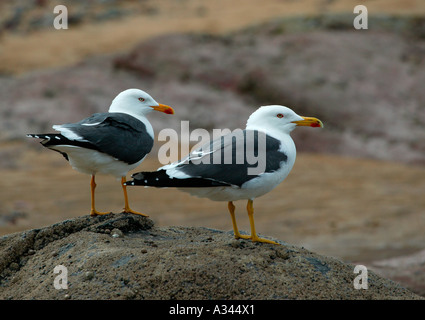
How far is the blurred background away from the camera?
35.4 feet

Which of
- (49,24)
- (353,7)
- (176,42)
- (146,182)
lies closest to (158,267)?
(146,182)

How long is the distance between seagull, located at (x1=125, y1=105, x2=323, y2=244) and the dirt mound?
378 millimetres

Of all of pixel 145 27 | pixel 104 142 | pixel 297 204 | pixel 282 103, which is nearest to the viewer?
pixel 104 142

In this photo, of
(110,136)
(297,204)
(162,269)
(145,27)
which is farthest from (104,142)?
(145,27)

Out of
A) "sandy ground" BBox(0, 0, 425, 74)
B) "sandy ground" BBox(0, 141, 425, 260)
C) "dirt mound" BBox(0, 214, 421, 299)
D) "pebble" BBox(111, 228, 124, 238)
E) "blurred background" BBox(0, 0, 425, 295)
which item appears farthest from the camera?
"sandy ground" BBox(0, 0, 425, 74)

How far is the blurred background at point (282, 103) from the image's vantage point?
10.8 meters

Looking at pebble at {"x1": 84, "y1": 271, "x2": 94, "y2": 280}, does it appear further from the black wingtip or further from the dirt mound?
the black wingtip

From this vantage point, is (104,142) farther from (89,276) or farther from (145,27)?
(145,27)

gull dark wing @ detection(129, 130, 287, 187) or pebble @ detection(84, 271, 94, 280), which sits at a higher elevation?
gull dark wing @ detection(129, 130, 287, 187)

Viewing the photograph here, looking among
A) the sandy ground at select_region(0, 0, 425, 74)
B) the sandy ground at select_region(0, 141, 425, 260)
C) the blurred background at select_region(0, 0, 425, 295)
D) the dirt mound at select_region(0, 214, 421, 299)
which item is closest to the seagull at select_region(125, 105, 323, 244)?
the dirt mound at select_region(0, 214, 421, 299)

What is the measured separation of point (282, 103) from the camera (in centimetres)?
1681

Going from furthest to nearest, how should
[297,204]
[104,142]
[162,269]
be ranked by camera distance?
[297,204] → [104,142] → [162,269]

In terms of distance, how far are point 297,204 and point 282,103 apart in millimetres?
5433

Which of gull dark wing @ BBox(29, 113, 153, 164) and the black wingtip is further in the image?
gull dark wing @ BBox(29, 113, 153, 164)
